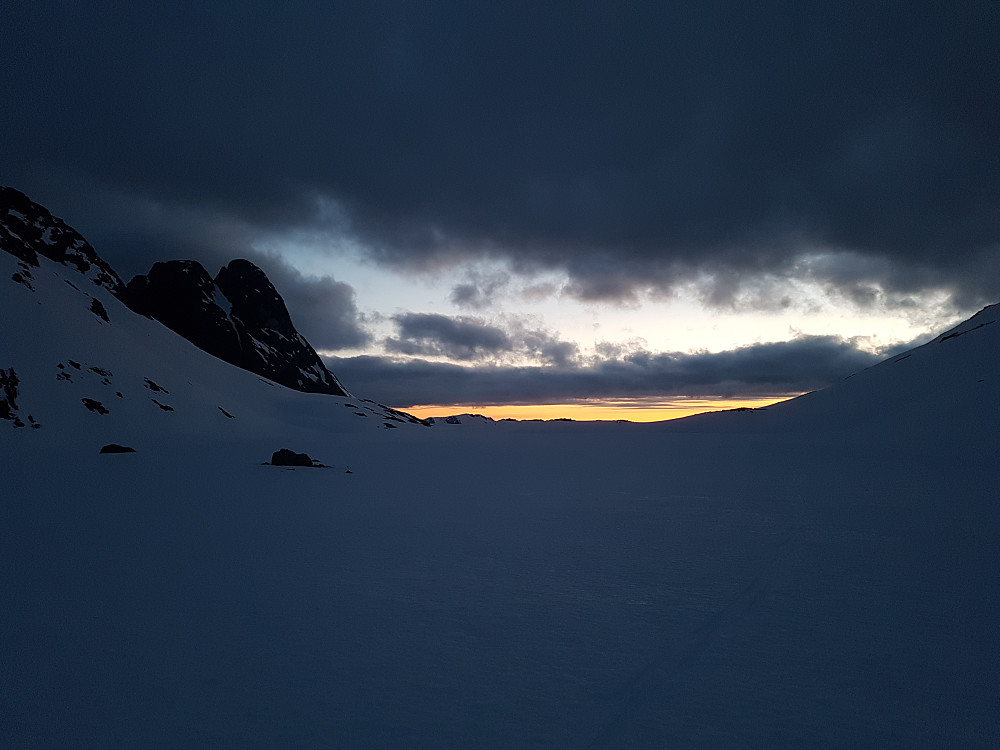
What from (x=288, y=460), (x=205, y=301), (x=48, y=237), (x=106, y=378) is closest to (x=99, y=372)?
(x=106, y=378)

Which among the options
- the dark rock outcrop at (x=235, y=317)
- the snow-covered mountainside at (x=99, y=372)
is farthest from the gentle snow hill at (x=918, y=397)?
the dark rock outcrop at (x=235, y=317)

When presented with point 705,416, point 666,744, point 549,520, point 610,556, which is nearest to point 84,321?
point 549,520

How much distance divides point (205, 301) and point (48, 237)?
35.7m

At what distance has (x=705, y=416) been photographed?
10081 cm

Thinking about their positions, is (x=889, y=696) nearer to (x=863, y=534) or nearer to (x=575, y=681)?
(x=575, y=681)

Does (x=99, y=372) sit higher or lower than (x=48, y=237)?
lower

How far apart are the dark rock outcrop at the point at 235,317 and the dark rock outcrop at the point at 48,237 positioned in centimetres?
1685

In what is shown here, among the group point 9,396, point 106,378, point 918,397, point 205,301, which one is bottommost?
point 9,396

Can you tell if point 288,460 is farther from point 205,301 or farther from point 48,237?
point 205,301

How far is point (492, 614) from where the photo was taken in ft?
25.2

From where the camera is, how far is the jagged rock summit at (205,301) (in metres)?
65.9

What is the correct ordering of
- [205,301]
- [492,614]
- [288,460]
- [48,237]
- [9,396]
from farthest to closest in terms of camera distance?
[205,301] < [48,237] < [9,396] < [288,460] < [492,614]

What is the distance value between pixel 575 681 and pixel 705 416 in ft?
342

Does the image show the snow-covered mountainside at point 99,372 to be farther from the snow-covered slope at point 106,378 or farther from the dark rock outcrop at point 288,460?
the dark rock outcrop at point 288,460
